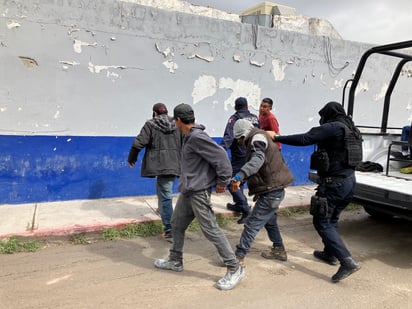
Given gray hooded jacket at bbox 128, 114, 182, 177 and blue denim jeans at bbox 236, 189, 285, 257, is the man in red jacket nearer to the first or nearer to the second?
gray hooded jacket at bbox 128, 114, 182, 177

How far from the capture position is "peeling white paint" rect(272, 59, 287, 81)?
7426mm

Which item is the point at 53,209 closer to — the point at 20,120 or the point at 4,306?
the point at 20,120

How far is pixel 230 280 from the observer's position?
3.43 metres

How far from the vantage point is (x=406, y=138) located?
5.80 m

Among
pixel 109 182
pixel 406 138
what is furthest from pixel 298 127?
pixel 109 182

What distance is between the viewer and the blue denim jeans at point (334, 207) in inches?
144

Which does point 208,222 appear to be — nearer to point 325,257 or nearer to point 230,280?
point 230,280

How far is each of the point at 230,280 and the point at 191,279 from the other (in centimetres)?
40

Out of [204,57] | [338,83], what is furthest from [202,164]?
[338,83]

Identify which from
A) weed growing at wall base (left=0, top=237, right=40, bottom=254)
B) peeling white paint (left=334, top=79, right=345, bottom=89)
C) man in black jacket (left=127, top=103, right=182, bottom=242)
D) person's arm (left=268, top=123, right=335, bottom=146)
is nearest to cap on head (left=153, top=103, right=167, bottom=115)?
man in black jacket (left=127, top=103, right=182, bottom=242)

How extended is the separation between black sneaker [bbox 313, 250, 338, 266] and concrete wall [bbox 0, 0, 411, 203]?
3.23 meters

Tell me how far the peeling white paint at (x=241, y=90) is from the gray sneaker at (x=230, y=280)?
411 cm

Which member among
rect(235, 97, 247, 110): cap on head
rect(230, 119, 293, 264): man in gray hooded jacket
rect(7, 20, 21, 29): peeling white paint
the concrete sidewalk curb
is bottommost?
the concrete sidewalk curb

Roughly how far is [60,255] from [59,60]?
9.73ft
